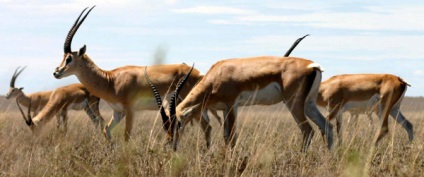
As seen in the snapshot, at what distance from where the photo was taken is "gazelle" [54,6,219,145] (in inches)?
533

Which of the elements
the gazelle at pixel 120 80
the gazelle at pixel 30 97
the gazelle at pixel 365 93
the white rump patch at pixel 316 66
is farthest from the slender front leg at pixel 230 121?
the gazelle at pixel 30 97

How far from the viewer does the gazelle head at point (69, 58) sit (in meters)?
13.3

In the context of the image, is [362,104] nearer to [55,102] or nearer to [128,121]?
[128,121]

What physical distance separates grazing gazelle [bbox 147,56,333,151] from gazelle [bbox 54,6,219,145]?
287cm

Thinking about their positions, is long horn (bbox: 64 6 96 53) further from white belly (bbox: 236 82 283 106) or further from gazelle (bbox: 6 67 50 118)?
gazelle (bbox: 6 67 50 118)

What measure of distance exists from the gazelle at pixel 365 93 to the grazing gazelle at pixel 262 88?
14.7ft

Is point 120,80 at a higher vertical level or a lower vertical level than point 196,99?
lower

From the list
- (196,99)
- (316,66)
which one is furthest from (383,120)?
(196,99)

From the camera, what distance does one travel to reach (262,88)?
10398 mm

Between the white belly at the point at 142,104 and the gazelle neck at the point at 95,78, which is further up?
the gazelle neck at the point at 95,78

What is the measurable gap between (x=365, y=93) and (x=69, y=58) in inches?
250

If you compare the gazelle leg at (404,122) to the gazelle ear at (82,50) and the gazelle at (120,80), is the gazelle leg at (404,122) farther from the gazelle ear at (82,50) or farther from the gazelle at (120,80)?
the gazelle ear at (82,50)

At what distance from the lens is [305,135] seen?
1055 centimetres

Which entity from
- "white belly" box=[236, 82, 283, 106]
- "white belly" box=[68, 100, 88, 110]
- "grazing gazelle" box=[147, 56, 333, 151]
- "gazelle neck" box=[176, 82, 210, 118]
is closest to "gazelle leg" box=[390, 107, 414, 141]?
"grazing gazelle" box=[147, 56, 333, 151]
